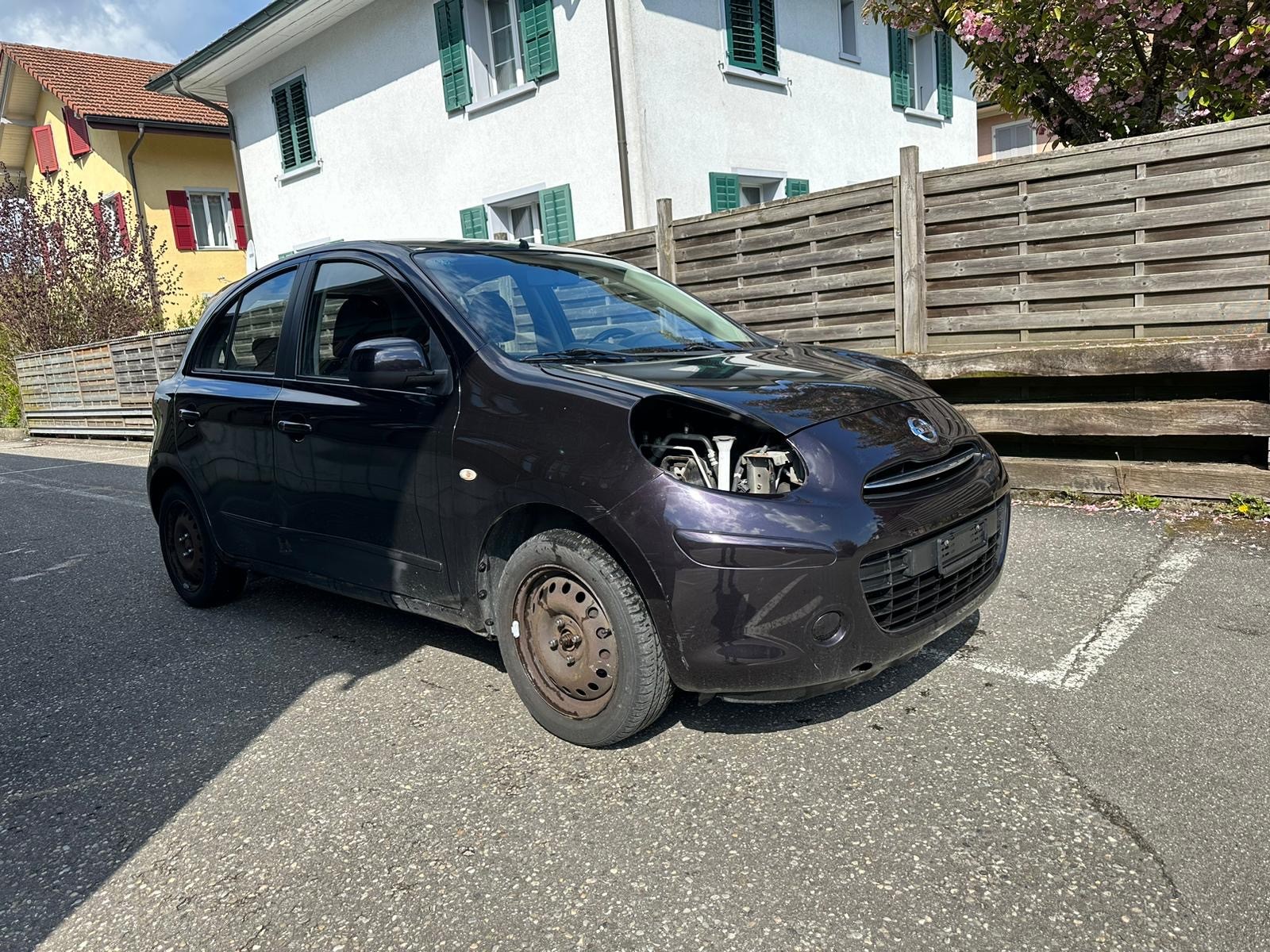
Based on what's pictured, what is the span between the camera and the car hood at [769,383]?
110 inches

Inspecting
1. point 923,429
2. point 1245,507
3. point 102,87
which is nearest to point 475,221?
point 1245,507

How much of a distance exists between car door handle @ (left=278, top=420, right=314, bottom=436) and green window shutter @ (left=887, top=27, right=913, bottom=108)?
1406 centimetres

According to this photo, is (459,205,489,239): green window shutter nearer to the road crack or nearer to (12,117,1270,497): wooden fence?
(12,117,1270,497): wooden fence

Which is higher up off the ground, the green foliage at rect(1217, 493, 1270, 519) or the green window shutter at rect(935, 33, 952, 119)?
the green window shutter at rect(935, 33, 952, 119)

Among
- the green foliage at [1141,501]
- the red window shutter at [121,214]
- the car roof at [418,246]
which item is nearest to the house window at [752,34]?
the green foliage at [1141,501]

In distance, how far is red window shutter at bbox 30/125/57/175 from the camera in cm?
2566

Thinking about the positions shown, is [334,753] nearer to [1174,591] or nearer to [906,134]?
[1174,591]

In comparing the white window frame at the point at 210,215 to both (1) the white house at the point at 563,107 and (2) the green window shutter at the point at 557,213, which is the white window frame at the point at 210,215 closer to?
(1) the white house at the point at 563,107

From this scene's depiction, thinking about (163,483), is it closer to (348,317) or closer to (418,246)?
(348,317)

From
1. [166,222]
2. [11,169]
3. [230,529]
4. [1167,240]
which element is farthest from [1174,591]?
[11,169]

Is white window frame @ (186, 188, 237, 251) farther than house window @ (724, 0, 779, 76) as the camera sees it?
Yes

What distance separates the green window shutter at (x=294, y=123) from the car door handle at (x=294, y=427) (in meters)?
13.9

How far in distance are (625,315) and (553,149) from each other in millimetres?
9397

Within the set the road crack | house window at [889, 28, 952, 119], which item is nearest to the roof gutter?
house window at [889, 28, 952, 119]
